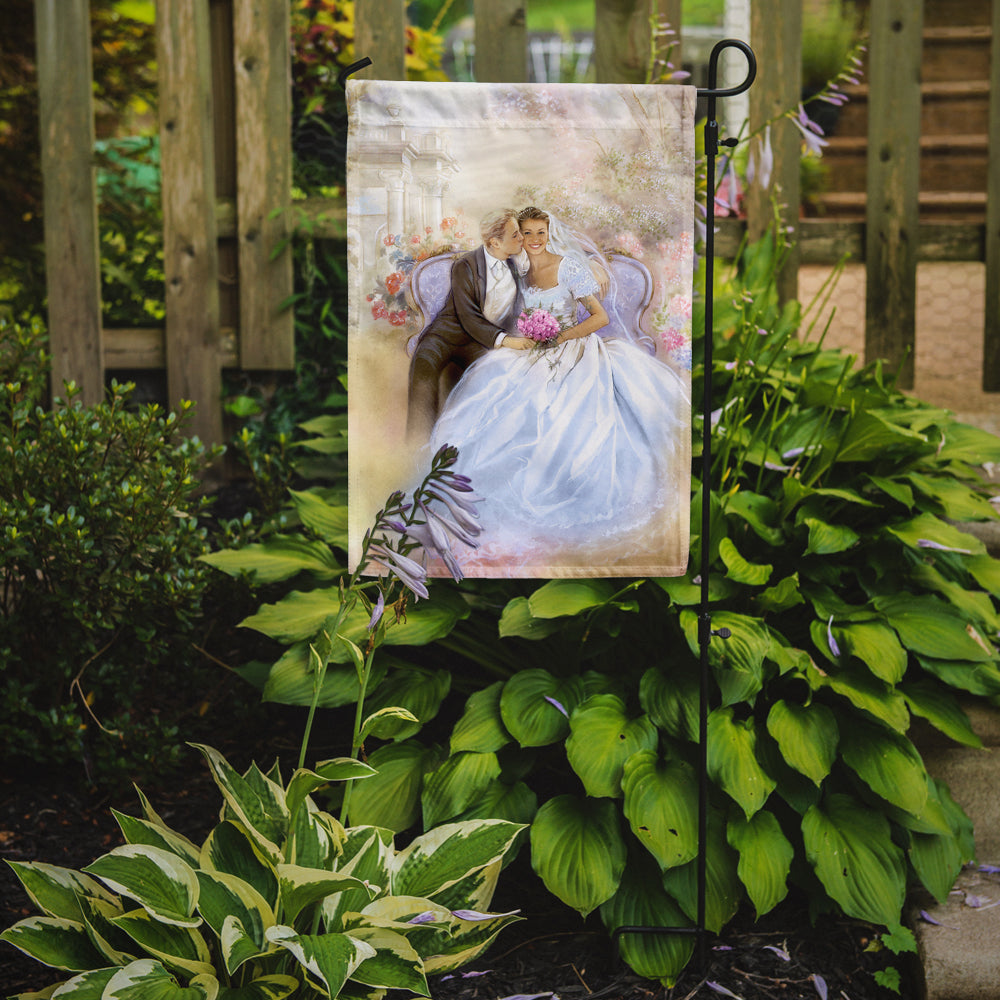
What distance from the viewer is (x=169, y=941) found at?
158 cm

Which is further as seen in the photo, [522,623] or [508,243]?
[522,623]

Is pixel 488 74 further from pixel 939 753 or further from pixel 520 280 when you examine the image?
pixel 939 753

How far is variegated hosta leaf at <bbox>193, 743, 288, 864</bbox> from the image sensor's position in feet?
5.52

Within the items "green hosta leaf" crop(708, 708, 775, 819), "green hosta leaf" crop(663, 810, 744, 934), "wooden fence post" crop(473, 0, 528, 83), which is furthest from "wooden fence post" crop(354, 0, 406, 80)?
"green hosta leaf" crop(663, 810, 744, 934)

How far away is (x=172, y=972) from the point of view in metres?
1.57

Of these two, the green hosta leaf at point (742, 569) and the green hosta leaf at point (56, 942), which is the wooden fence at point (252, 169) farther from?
the green hosta leaf at point (56, 942)

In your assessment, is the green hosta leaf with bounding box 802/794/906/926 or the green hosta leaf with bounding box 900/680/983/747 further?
the green hosta leaf with bounding box 900/680/983/747

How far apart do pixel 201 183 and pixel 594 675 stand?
2117mm

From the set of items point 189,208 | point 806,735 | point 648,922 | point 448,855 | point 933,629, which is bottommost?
point 648,922

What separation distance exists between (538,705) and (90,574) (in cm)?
104

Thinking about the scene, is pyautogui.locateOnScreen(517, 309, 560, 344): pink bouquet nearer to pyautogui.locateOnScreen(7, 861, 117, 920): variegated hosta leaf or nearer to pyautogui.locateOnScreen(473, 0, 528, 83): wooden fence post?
pyautogui.locateOnScreen(7, 861, 117, 920): variegated hosta leaf

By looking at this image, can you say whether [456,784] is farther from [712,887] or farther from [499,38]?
[499,38]

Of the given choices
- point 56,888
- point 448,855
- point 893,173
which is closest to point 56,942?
point 56,888

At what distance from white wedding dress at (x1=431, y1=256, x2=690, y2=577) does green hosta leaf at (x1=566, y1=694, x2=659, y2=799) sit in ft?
1.09
